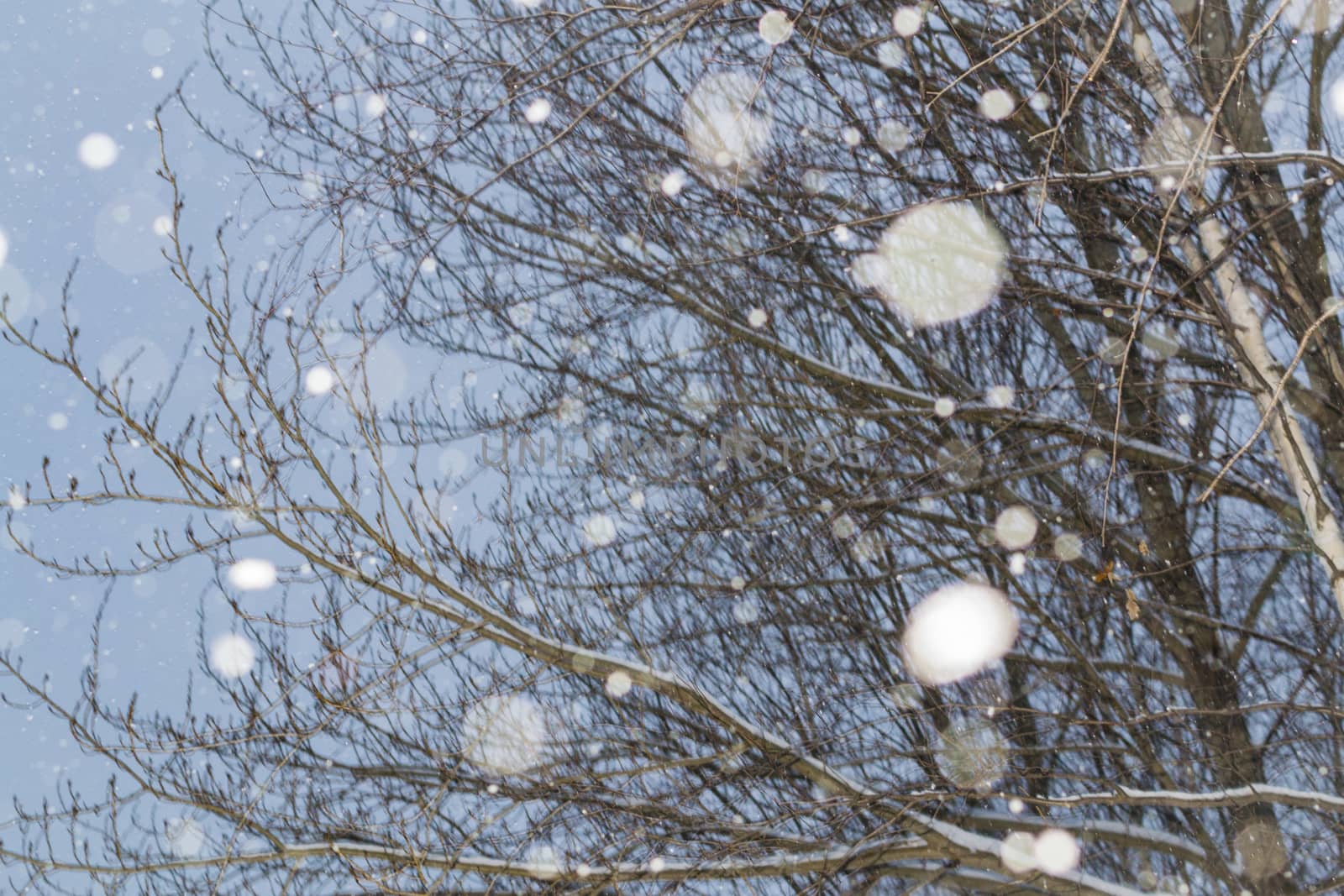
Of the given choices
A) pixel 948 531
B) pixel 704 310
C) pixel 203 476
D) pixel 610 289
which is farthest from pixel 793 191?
pixel 203 476

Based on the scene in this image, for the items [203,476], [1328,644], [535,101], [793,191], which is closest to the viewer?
[203,476]

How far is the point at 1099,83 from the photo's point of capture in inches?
179

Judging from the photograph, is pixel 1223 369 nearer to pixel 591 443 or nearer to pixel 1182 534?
pixel 1182 534

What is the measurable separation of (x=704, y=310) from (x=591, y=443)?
3.73 ft

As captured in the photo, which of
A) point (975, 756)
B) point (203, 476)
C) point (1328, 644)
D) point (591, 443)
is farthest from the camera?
point (591, 443)

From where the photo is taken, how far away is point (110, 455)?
11.8ft

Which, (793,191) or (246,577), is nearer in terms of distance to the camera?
(246,577)

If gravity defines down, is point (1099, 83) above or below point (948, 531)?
above

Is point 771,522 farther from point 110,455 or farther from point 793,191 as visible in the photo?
point 110,455

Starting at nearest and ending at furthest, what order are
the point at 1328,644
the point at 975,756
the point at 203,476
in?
the point at 203,476, the point at 975,756, the point at 1328,644

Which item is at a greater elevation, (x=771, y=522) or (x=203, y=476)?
(x=771, y=522)

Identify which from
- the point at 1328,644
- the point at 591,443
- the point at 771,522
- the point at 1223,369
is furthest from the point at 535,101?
the point at 1328,644

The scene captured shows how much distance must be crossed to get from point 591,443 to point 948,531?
2.21 meters

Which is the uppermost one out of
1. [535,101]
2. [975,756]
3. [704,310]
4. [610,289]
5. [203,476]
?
[535,101]
